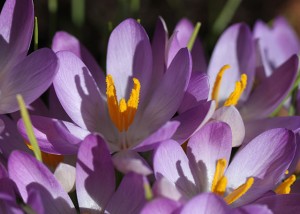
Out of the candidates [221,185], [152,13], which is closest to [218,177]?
[221,185]

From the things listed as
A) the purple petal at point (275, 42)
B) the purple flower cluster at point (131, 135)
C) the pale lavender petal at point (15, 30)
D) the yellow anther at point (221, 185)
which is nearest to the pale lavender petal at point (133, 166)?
the purple flower cluster at point (131, 135)

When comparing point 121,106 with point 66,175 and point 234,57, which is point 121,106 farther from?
point 234,57

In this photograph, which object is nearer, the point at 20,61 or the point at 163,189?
the point at 163,189

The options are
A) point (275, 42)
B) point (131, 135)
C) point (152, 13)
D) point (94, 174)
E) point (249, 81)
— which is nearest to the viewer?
point (94, 174)

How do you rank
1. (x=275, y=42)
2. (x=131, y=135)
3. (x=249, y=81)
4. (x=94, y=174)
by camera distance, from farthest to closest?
(x=275, y=42) → (x=249, y=81) → (x=131, y=135) → (x=94, y=174)

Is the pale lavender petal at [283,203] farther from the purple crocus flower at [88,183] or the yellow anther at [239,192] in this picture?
the purple crocus flower at [88,183]

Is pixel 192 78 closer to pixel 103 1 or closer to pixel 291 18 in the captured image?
pixel 103 1

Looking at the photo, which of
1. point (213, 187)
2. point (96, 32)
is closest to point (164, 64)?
point (213, 187)
